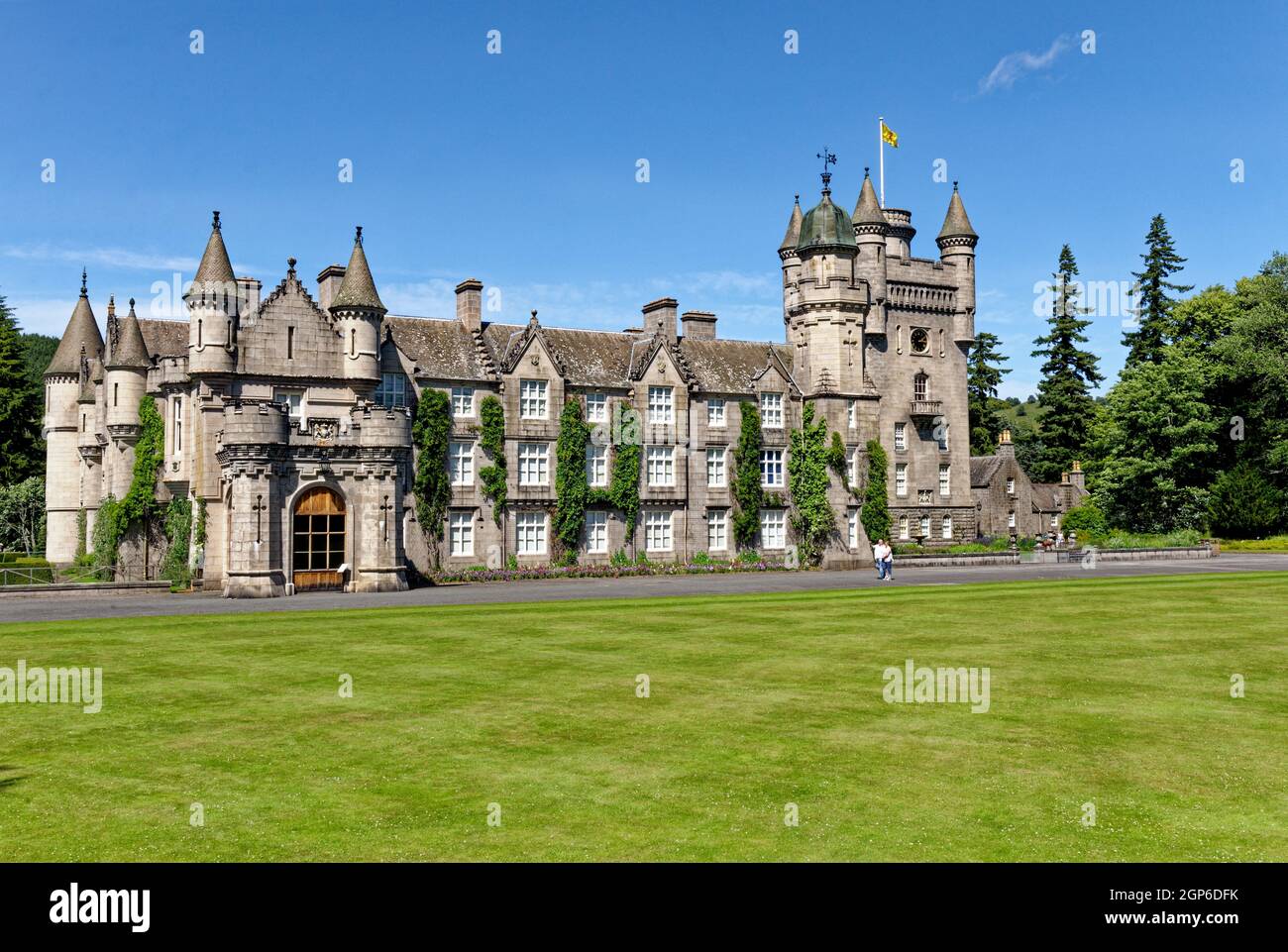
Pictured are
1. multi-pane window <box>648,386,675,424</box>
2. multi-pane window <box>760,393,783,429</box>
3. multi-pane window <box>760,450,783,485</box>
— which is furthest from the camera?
multi-pane window <box>760,393,783,429</box>

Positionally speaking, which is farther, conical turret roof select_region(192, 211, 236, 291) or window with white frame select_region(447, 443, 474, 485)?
window with white frame select_region(447, 443, 474, 485)

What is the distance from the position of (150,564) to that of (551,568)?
16.5 metres

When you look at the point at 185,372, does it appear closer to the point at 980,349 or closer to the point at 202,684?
the point at 202,684

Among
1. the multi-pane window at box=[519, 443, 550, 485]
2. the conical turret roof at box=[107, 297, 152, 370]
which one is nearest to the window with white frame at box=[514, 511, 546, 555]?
the multi-pane window at box=[519, 443, 550, 485]

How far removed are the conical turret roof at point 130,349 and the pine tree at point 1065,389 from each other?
70.3m

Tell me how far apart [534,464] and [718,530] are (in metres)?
10.2

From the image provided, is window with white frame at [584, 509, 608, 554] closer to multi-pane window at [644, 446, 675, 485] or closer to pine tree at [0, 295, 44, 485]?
multi-pane window at [644, 446, 675, 485]

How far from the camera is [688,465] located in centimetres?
5375

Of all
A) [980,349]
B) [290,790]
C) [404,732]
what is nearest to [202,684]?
[404,732]

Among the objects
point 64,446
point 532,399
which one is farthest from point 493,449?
point 64,446

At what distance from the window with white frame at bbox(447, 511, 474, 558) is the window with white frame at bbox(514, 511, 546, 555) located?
7.17ft

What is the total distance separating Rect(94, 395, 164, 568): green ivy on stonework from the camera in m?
44.7

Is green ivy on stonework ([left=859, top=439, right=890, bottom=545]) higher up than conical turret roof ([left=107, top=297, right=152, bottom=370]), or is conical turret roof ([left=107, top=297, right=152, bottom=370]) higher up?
conical turret roof ([left=107, top=297, right=152, bottom=370])
